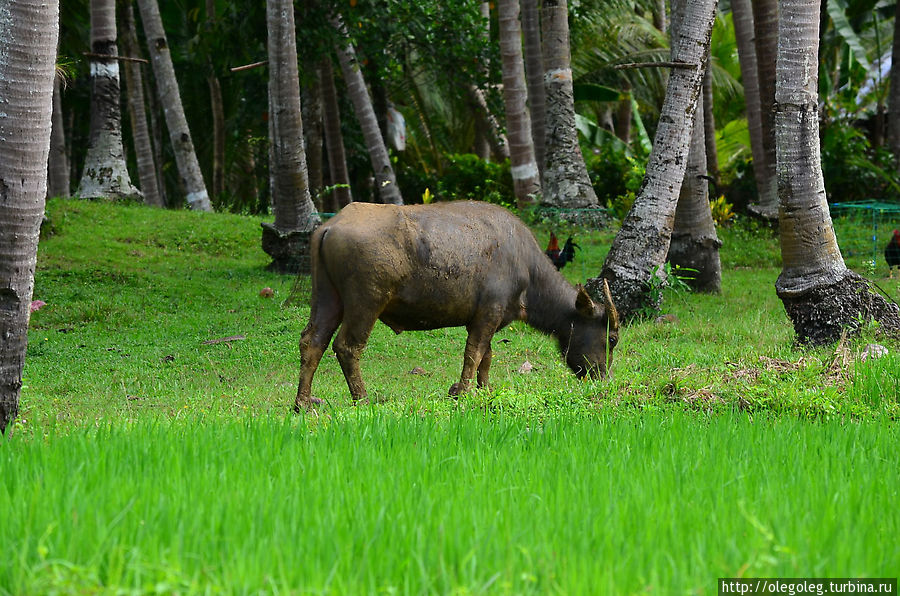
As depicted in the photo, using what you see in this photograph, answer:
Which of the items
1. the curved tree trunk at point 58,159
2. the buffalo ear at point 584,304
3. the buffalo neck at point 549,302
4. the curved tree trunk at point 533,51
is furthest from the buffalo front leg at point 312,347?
the curved tree trunk at point 58,159

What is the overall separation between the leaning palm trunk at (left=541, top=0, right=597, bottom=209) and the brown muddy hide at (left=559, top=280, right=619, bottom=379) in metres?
7.48

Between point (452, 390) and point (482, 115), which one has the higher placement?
point (482, 115)

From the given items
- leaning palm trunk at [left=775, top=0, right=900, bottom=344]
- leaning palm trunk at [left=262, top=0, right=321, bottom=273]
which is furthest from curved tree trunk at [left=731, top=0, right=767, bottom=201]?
leaning palm trunk at [left=775, top=0, right=900, bottom=344]

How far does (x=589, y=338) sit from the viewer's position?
818cm

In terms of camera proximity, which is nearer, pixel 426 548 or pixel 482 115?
pixel 426 548

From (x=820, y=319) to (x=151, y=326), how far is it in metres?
7.12

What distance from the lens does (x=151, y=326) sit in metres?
11.1

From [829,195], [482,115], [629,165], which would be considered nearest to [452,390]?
[629,165]

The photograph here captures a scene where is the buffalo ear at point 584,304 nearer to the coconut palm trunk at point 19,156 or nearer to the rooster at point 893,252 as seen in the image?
the coconut palm trunk at point 19,156

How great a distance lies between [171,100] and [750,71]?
33.9ft

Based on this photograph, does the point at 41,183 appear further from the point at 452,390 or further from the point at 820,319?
the point at 820,319

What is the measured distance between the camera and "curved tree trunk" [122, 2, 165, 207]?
19.6m

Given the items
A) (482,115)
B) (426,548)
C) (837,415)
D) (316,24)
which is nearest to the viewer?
(426,548)

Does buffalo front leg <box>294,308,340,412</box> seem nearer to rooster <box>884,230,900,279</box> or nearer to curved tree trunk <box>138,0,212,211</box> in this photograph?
rooster <box>884,230,900,279</box>
